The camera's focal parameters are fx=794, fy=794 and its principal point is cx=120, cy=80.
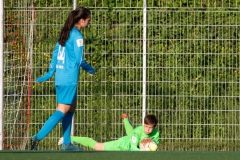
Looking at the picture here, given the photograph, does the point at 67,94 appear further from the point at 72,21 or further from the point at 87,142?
the point at 87,142

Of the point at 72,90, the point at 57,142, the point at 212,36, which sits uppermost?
the point at 212,36

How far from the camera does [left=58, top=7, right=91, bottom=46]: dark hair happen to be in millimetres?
8695

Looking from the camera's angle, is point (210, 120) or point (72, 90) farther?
point (210, 120)

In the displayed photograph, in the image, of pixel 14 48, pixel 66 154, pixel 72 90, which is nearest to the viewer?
pixel 66 154

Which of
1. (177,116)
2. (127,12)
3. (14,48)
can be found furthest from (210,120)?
(14,48)

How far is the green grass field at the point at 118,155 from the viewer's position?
20.4 ft

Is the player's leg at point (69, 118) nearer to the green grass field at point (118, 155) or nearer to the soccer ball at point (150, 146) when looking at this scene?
the soccer ball at point (150, 146)

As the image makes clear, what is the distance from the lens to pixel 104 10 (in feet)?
32.7

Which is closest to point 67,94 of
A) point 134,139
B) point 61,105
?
point 61,105

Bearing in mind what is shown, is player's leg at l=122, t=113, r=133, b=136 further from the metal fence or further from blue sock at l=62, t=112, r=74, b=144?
blue sock at l=62, t=112, r=74, b=144

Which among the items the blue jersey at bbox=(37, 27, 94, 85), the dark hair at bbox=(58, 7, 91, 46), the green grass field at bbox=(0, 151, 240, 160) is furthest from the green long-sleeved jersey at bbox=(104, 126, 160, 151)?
the green grass field at bbox=(0, 151, 240, 160)

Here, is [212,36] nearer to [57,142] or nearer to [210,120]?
[210,120]

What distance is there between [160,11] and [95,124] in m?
1.67

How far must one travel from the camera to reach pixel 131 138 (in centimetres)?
949
